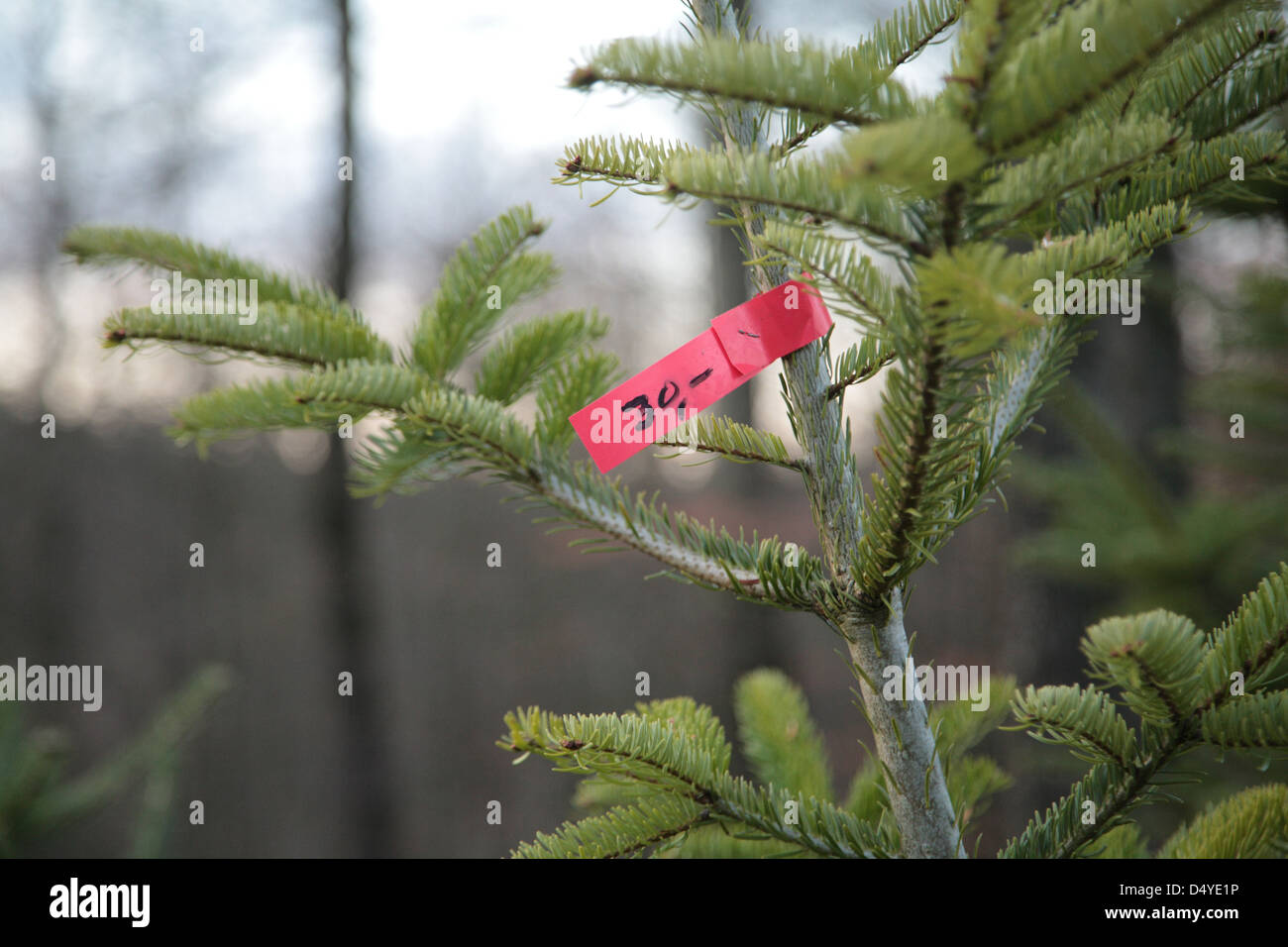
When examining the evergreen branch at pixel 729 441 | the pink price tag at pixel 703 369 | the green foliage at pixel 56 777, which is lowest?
the green foliage at pixel 56 777

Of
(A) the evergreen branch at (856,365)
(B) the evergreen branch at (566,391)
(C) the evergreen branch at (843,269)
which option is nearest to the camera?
(C) the evergreen branch at (843,269)

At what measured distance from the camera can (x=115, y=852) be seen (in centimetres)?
691

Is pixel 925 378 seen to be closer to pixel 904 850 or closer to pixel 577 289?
pixel 904 850

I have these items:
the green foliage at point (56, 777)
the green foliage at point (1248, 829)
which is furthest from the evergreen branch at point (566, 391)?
the green foliage at point (56, 777)

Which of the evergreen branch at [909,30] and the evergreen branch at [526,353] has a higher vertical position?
the evergreen branch at [909,30]

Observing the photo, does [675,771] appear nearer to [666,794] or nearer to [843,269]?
[666,794]

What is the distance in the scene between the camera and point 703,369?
0.77 metres

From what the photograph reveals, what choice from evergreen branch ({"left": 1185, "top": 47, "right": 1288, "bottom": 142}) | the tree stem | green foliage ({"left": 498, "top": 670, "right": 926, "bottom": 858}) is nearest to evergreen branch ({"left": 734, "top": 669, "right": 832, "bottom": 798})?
green foliage ({"left": 498, "top": 670, "right": 926, "bottom": 858})

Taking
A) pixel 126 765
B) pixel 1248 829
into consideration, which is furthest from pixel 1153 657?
pixel 126 765

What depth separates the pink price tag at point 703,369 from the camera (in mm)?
763

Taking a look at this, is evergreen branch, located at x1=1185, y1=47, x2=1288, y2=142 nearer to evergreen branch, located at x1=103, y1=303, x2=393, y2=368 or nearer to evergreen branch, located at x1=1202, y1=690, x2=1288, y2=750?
evergreen branch, located at x1=1202, y1=690, x2=1288, y2=750

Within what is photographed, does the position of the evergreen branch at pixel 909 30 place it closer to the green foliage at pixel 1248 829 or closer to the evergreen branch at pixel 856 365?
the evergreen branch at pixel 856 365
